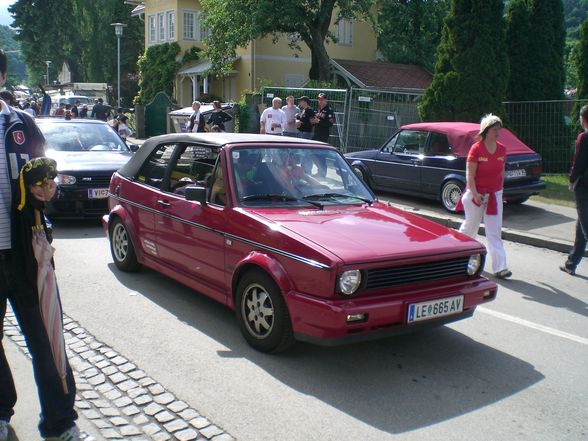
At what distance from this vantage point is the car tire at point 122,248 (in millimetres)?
7160

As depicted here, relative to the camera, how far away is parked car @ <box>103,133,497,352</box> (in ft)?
14.7

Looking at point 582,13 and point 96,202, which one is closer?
point 96,202

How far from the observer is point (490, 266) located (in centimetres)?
829

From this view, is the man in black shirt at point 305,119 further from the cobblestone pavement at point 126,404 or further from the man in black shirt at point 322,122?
the cobblestone pavement at point 126,404

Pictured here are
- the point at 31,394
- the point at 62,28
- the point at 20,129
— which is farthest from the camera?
the point at 62,28

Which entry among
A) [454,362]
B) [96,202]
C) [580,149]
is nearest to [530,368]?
[454,362]

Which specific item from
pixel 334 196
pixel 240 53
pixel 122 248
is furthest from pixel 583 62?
pixel 240 53

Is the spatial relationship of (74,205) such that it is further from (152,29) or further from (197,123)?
(152,29)

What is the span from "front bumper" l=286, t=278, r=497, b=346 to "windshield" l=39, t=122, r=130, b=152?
786 cm

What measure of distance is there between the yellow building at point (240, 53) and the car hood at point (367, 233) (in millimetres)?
28674

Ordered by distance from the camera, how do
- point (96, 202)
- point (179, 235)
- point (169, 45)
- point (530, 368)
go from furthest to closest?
point (169, 45) < point (96, 202) < point (179, 235) < point (530, 368)

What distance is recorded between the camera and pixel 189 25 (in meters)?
38.0

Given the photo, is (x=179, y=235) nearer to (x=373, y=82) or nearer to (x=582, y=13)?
(x=373, y=82)

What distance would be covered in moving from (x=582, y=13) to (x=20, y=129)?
2463 inches
